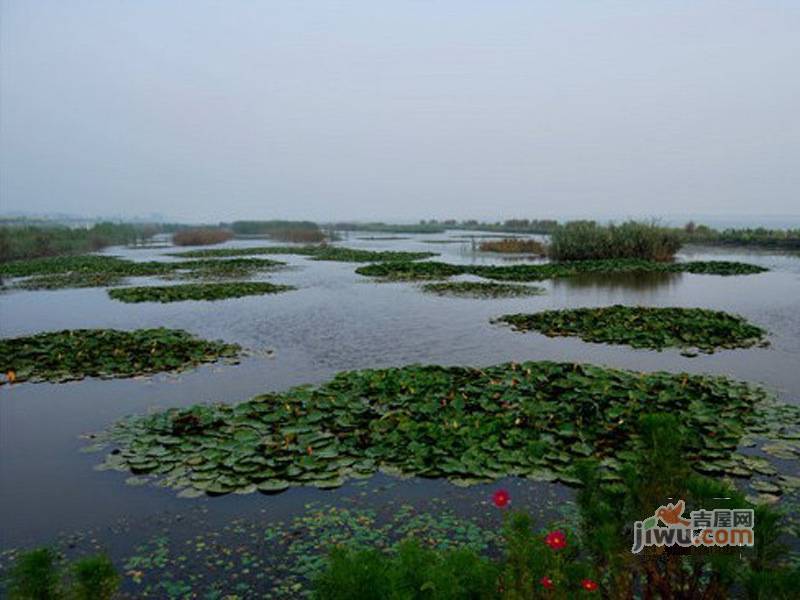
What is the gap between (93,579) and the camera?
2834 millimetres

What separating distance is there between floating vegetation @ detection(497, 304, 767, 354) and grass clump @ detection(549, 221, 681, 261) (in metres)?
16.9

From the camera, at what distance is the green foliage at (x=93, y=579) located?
2.82 meters

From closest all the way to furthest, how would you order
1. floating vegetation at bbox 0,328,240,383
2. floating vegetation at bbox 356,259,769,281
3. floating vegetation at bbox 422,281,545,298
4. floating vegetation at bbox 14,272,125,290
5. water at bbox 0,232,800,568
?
water at bbox 0,232,800,568, floating vegetation at bbox 0,328,240,383, floating vegetation at bbox 422,281,545,298, floating vegetation at bbox 14,272,125,290, floating vegetation at bbox 356,259,769,281

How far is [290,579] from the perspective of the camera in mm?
4449

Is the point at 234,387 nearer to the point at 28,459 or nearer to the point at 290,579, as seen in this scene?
the point at 28,459

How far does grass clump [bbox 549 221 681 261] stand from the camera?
1243 inches

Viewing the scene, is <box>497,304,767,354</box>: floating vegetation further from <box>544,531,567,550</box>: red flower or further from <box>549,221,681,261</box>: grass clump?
<box>549,221,681,261</box>: grass clump

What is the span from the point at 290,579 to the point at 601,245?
30.2 metres

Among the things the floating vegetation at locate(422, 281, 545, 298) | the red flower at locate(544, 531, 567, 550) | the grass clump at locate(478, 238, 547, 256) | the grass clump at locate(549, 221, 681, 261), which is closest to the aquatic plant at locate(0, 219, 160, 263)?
the floating vegetation at locate(422, 281, 545, 298)

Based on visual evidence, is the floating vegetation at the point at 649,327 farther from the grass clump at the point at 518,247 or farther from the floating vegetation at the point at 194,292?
the grass clump at the point at 518,247

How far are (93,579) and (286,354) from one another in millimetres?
9362

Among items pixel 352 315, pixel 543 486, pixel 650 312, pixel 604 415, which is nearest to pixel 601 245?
pixel 650 312

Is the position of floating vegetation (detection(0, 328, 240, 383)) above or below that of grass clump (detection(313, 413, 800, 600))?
below

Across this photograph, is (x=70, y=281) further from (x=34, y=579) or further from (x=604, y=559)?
(x=604, y=559)
